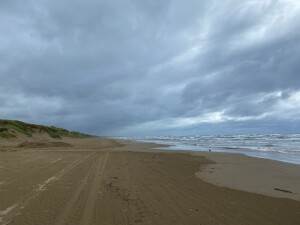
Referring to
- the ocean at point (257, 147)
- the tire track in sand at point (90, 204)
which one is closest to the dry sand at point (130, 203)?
the tire track in sand at point (90, 204)

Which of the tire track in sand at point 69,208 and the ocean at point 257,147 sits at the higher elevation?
the ocean at point 257,147

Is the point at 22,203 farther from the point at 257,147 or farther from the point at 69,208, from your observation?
the point at 257,147

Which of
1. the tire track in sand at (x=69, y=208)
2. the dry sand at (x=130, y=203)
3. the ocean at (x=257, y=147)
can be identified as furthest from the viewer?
the ocean at (x=257, y=147)

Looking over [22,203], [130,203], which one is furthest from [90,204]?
[22,203]

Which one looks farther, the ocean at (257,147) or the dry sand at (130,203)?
the ocean at (257,147)

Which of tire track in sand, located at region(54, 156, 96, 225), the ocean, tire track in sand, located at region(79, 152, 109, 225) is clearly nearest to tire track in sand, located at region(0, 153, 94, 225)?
tire track in sand, located at region(54, 156, 96, 225)

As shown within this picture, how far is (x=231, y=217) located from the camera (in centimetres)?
669

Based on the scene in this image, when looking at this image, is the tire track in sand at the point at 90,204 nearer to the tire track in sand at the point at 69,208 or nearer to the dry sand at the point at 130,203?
the dry sand at the point at 130,203

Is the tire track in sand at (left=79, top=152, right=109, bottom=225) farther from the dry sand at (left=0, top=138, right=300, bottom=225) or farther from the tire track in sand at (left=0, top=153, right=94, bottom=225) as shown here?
the tire track in sand at (left=0, top=153, right=94, bottom=225)

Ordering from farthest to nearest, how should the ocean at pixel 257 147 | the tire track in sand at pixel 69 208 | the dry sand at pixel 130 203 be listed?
the ocean at pixel 257 147 < the dry sand at pixel 130 203 < the tire track in sand at pixel 69 208

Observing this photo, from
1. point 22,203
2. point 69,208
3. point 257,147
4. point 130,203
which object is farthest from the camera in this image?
point 257,147

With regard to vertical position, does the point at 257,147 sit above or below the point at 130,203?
above

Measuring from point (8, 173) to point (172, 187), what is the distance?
692cm

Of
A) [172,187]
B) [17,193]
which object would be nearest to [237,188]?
[172,187]
